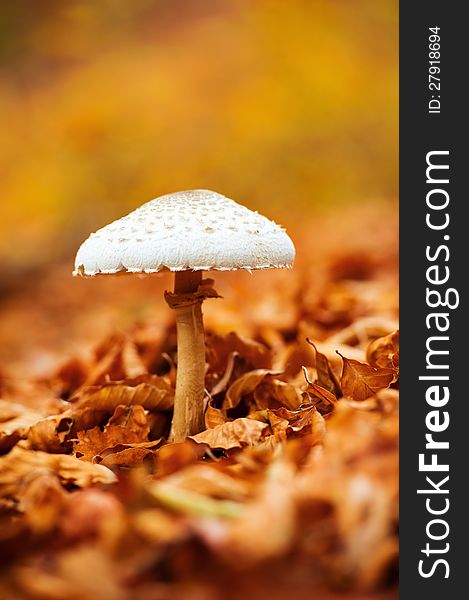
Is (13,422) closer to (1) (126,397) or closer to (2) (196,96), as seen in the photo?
(1) (126,397)

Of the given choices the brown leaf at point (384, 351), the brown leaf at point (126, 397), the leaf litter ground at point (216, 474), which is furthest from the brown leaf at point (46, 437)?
the brown leaf at point (384, 351)

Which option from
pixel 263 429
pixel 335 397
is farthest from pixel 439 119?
pixel 263 429

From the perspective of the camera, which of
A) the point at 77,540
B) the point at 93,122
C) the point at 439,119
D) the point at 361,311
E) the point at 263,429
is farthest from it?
the point at 93,122

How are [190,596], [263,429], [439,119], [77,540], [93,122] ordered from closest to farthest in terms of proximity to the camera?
[190,596] < [77,540] < [439,119] < [263,429] < [93,122]

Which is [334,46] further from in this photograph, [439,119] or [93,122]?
[439,119]

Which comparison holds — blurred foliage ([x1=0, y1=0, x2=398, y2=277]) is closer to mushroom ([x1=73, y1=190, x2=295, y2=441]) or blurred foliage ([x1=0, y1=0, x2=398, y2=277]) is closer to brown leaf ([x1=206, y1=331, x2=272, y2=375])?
brown leaf ([x1=206, y1=331, x2=272, y2=375])

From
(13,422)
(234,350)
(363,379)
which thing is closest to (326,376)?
(363,379)
